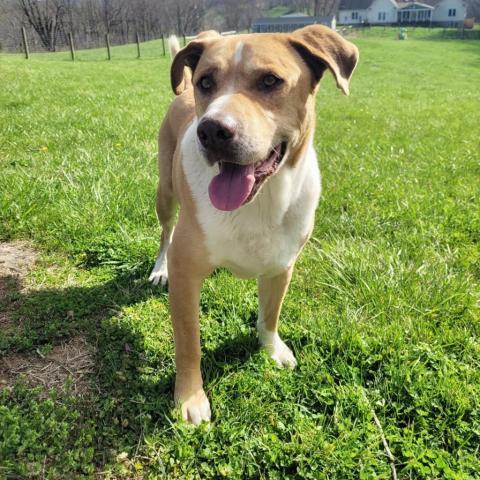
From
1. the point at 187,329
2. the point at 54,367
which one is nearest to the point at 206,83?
the point at 187,329

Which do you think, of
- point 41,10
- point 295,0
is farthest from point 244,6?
point 41,10

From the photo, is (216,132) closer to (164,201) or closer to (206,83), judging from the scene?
(206,83)

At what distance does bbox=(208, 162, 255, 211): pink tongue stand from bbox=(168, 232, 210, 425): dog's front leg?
37 cm

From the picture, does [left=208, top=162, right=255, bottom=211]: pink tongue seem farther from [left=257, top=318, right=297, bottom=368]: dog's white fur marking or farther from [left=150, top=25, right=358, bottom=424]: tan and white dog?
[left=257, top=318, right=297, bottom=368]: dog's white fur marking

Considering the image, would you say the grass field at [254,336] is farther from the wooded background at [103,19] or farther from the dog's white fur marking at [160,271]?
the wooded background at [103,19]

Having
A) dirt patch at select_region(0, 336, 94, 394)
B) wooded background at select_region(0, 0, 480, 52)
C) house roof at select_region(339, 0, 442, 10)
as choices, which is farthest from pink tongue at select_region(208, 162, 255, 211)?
house roof at select_region(339, 0, 442, 10)

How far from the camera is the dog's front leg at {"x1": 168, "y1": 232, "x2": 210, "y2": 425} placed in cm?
245

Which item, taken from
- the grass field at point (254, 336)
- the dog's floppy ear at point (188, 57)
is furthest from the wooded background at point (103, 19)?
the dog's floppy ear at point (188, 57)

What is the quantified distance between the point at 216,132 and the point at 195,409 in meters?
1.43

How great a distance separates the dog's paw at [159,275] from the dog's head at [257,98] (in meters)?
1.46

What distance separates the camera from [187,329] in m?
2.53

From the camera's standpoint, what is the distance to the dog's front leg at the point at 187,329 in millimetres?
2447

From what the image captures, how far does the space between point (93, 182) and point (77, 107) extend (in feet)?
15.0

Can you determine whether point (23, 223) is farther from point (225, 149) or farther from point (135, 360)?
point (225, 149)
